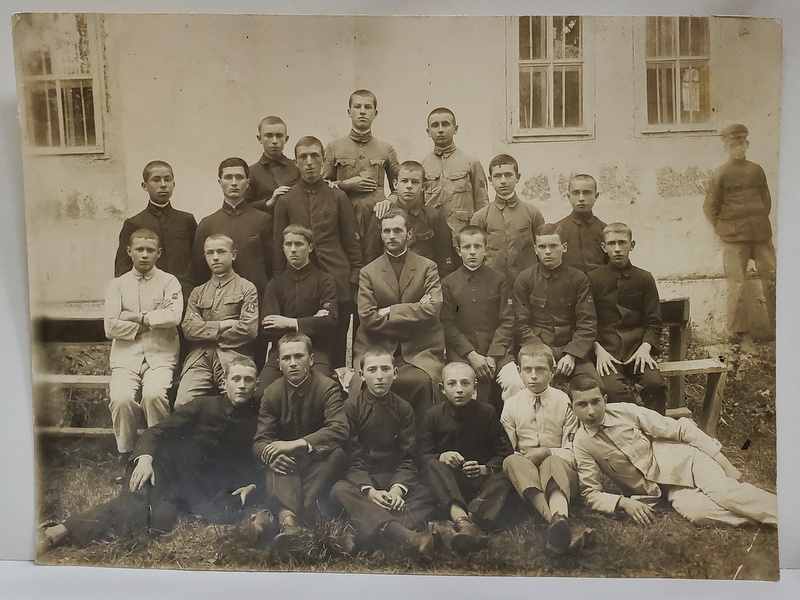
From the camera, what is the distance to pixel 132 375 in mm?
2695

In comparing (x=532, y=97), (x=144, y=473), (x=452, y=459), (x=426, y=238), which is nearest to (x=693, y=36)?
(x=532, y=97)

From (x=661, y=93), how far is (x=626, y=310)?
2.75 ft

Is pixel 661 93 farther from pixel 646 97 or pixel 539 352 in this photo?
pixel 539 352

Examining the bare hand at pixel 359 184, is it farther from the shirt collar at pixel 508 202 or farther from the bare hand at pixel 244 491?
the bare hand at pixel 244 491

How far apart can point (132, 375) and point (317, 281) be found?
0.82 metres

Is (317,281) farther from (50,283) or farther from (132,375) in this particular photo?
(50,283)

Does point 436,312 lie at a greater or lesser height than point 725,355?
greater

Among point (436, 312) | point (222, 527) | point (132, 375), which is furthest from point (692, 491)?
point (132, 375)

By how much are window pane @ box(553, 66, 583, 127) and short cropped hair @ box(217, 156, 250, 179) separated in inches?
47.1

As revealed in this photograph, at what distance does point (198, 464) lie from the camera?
2.67 meters

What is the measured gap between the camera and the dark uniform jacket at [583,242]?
8.69 feet

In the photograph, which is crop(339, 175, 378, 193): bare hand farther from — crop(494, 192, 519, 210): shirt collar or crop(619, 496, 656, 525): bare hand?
crop(619, 496, 656, 525): bare hand

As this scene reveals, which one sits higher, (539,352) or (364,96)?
(364,96)

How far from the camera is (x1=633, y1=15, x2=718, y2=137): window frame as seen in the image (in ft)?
8.52
